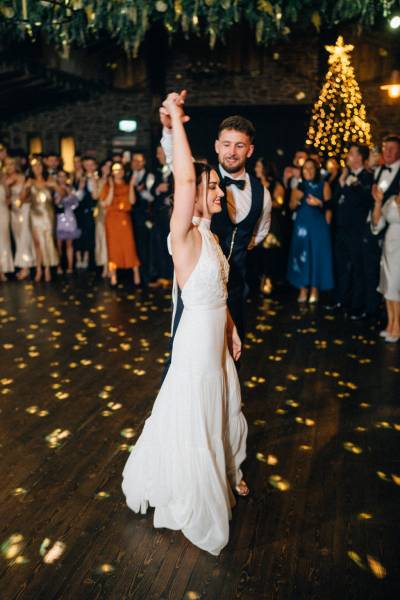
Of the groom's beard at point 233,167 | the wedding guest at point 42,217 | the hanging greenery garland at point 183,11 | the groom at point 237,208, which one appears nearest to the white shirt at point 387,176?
the hanging greenery garland at point 183,11

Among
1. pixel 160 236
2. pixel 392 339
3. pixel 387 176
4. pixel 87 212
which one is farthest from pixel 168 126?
pixel 87 212

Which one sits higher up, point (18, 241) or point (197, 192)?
point (197, 192)

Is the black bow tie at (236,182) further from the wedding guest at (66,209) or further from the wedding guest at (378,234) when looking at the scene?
the wedding guest at (66,209)

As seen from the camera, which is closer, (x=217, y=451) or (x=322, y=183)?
(x=217, y=451)

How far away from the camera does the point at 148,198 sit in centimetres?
753

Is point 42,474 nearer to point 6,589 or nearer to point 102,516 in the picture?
point 102,516

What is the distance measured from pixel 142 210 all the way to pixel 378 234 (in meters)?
3.27

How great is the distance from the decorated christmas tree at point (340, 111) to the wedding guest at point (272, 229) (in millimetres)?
3706

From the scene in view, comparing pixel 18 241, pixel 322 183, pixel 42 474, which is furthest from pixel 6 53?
pixel 42 474

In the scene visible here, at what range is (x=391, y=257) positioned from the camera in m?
5.07

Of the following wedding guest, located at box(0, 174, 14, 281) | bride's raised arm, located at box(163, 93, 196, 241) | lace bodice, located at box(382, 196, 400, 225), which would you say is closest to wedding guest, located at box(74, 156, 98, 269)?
wedding guest, located at box(0, 174, 14, 281)

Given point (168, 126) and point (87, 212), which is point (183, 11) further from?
point (168, 126)

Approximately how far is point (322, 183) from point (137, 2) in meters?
2.51

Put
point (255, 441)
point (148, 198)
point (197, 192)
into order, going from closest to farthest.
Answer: point (197, 192) < point (255, 441) < point (148, 198)
